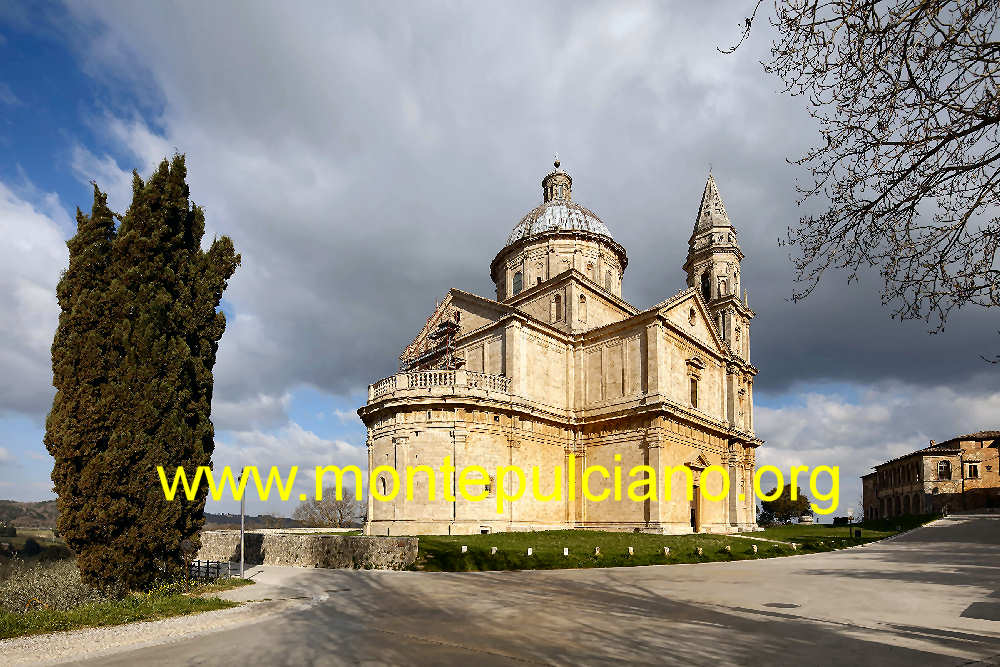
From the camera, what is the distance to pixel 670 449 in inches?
1288

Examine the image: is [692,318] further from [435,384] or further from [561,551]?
[561,551]

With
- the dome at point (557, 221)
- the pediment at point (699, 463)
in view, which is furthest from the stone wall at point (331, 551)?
the dome at point (557, 221)

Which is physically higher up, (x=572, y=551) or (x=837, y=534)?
(x=572, y=551)

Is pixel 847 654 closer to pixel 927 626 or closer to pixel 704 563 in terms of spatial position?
pixel 927 626

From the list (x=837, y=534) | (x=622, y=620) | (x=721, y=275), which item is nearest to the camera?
(x=622, y=620)

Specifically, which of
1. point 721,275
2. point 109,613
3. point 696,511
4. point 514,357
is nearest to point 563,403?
point 514,357

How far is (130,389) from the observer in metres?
14.9

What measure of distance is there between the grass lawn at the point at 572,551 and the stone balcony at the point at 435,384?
24.4ft

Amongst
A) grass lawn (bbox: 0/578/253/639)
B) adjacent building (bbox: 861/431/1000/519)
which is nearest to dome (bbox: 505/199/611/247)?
grass lawn (bbox: 0/578/253/639)

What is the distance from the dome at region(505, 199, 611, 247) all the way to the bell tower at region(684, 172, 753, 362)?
26.1 ft

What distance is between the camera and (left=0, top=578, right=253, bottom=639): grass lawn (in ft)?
36.0

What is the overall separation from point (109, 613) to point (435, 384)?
64.4ft

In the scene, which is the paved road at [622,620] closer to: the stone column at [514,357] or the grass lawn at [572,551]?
the grass lawn at [572,551]

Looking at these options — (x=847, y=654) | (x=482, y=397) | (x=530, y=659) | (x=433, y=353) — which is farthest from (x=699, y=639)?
(x=433, y=353)
